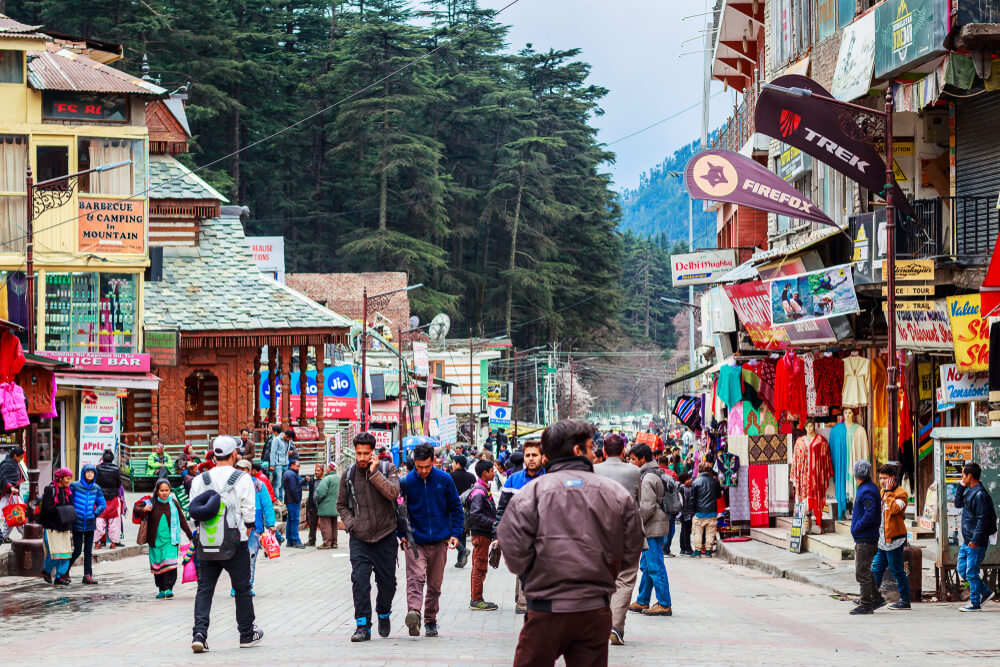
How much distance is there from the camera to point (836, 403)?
25.2 meters

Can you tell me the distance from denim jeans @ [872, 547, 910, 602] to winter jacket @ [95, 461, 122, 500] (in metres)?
11.7

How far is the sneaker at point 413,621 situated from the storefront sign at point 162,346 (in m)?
24.0

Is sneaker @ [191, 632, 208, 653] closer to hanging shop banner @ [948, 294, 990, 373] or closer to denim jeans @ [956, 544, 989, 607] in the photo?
denim jeans @ [956, 544, 989, 607]

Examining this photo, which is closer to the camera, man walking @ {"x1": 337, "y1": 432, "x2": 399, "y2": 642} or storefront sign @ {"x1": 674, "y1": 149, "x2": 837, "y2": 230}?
man walking @ {"x1": 337, "y1": 432, "x2": 399, "y2": 642}

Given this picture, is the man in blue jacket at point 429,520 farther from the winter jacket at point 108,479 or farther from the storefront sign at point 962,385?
the winter jacket at point 108,479

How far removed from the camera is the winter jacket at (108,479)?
20.9 metres

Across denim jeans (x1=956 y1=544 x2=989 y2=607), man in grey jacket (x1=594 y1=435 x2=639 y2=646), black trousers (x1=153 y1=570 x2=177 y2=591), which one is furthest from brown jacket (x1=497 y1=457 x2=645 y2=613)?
black trousers (x1=153 y1=570 x2=177 y2=591)

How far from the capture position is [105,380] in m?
30.5

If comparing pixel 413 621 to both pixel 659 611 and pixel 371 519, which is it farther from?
pixel 659 611

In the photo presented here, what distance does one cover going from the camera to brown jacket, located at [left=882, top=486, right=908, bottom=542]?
14.5m

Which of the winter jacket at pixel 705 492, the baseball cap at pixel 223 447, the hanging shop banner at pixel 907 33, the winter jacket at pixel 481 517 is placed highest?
the hanging shop banner at pixel 907 33

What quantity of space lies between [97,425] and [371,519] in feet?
62.4

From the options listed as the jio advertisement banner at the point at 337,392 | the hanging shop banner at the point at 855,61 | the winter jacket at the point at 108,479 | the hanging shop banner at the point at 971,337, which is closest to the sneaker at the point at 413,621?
the hanging shop banner at the point at 971,337

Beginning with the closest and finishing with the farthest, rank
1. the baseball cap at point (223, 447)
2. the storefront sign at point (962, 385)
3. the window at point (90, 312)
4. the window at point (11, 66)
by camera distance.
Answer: the baseball cap at point (223, 447)
the storefront sign at point (962, 385)
the window at point (11, 66)
the window at point (90, 312)
